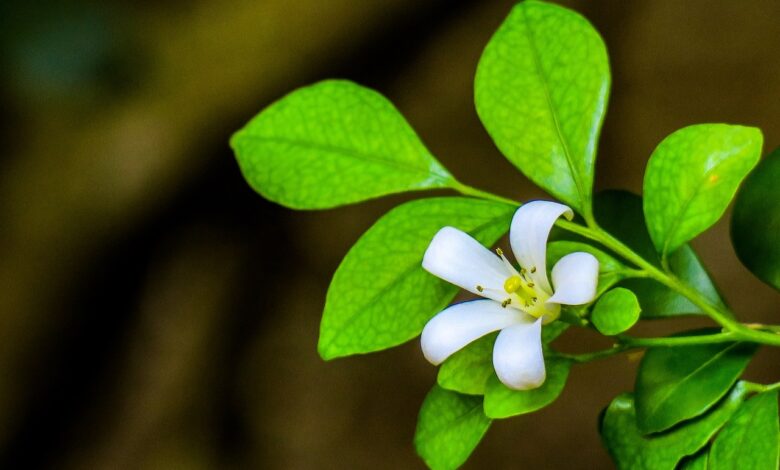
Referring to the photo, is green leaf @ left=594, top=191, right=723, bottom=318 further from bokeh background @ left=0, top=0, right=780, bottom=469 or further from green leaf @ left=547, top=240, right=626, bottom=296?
bokeh background @ left=0, top=0, right=780, bottom=469

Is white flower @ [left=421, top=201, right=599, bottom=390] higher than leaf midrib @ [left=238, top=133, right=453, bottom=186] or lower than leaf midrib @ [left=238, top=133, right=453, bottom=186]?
lower

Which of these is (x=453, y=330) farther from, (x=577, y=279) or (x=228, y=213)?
(x=228, y=213)

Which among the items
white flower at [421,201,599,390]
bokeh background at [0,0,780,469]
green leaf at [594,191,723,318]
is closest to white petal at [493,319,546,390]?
white flower at [421,201,599,390]

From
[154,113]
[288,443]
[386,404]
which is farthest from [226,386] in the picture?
[154,113]

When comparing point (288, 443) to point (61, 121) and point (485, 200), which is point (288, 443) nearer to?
point (61, 121)

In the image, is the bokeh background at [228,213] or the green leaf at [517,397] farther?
the bokeh background at [228,213]

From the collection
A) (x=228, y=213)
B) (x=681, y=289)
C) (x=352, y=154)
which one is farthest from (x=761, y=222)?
(x=228, y=213)

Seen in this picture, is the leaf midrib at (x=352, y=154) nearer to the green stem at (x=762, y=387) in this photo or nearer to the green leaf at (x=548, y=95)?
the green leaf at (x=548, y=95)

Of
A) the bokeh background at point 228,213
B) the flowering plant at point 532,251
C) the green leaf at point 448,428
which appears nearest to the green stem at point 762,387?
the flowering plant at point 532,251
